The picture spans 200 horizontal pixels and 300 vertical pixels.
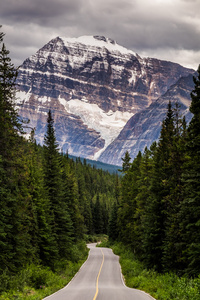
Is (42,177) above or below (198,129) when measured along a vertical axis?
below

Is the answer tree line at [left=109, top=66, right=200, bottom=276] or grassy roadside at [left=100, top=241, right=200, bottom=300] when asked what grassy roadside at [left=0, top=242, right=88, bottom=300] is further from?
tree line at [left=109, top=66, right=200, bottom=276]

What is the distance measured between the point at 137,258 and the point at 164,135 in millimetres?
15515

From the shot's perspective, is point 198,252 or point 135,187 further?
point 135,187

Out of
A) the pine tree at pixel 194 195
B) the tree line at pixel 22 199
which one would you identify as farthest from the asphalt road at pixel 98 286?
the pine tree at pixel 194 195

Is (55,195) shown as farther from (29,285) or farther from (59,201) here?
(29,285)

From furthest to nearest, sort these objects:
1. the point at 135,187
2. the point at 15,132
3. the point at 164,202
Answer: the point at 135,187, the point at 164,202, the point at 15,132

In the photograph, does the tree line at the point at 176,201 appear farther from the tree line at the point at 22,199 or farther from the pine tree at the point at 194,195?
the tree line at the point at 22,199

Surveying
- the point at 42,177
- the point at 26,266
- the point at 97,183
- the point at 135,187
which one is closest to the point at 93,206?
the point at 97,183

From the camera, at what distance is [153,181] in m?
30.6

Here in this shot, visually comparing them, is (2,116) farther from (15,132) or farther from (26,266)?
(26,266)

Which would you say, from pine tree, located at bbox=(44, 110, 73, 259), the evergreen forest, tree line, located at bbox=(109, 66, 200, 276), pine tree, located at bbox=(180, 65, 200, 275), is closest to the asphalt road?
the evergreen forest

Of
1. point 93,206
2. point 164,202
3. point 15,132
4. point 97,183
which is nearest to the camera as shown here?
point 15,132

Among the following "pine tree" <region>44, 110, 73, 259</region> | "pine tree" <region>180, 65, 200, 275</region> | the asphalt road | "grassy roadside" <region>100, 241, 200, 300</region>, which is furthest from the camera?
"pine tree" <region>44, 110, 73, 259</region>

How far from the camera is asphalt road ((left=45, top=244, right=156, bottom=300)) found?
18.9m
